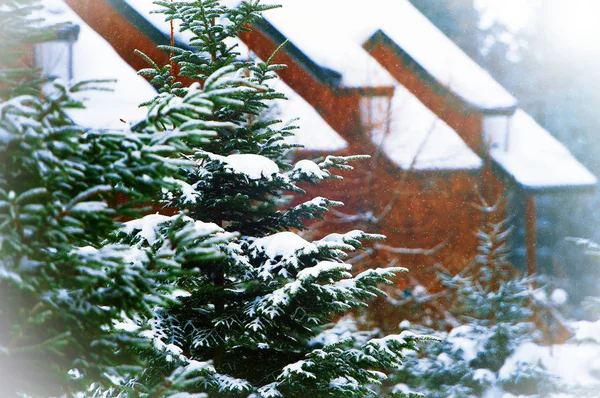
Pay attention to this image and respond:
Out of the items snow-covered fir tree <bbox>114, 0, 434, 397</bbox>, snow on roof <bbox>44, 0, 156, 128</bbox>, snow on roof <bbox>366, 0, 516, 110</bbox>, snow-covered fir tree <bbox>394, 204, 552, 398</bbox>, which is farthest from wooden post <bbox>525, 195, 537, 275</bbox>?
snow-covered fir tree <bbox>114, 0, 434, 397</bbox>

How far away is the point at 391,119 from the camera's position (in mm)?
10445

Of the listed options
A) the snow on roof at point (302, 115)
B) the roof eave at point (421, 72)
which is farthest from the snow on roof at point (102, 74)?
the roof eave at point (421, 72)

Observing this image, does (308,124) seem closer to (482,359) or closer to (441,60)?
(441,60)

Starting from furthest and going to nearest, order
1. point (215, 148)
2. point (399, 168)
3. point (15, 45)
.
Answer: point (399, 168)
point (215, 148)
point (15, 45)

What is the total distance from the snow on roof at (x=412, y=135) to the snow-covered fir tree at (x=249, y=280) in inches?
255

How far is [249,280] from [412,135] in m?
7.54

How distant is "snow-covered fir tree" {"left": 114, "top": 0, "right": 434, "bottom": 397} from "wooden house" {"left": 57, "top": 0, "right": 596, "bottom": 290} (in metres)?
5.82

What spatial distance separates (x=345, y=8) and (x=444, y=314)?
23.2 feet

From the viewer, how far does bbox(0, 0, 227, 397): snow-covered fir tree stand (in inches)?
67.4

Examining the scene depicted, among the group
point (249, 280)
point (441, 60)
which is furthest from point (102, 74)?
point (441, 60)

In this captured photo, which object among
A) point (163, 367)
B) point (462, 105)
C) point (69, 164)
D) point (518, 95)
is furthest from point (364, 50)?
point (69, 164)

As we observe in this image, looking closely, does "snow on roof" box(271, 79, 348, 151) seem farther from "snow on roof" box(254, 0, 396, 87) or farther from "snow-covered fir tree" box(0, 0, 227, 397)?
"snow-covered fir tree" box(0, 0, 227, 397)

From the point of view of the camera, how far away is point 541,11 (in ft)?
55.5

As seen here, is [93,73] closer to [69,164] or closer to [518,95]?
[69,164]
